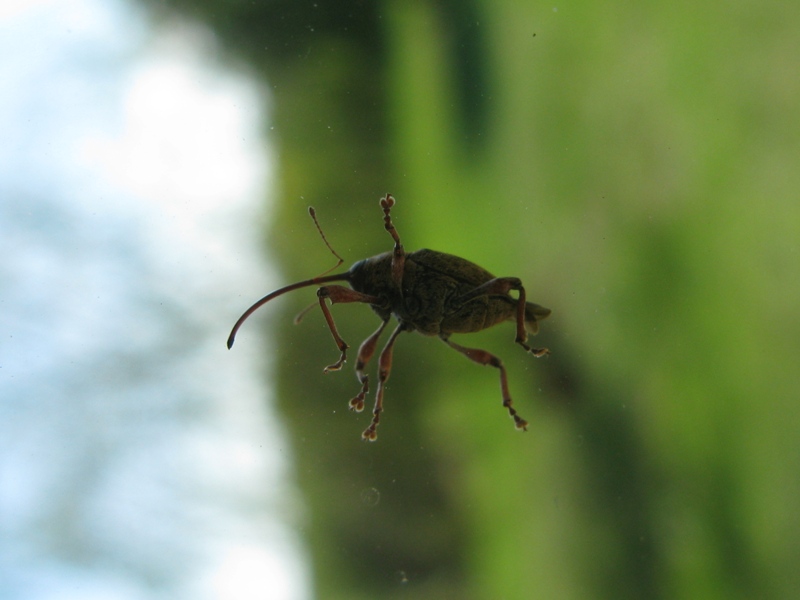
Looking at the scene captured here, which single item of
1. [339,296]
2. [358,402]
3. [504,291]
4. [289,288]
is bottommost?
[358,402]

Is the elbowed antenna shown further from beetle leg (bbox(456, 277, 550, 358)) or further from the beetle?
beetle leg (bbox(456, 277, 550, 358))

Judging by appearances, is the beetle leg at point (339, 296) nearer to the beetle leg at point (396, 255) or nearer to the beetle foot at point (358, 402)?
the beetle leg at point (396, 255)

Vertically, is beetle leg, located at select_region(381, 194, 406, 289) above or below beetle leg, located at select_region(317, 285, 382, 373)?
above

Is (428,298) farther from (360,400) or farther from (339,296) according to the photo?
(360,400)

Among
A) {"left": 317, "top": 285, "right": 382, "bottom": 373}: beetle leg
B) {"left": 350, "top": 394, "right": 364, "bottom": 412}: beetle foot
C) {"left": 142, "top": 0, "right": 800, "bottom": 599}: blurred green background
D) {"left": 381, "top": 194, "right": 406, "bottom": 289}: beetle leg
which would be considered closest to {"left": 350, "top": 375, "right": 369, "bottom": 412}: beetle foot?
{"left": 350, "top": 394, "right": 364, "bottom": 412}: beetle foot

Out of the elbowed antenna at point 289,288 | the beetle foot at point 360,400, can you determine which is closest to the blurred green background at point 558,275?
the elbowed antenna at point 289,288

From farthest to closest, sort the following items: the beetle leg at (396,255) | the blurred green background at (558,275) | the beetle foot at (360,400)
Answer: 1. the blurred green background at (558,275)
2. the beetle foot at (360,400)
3. the beetle leg at (396,255)

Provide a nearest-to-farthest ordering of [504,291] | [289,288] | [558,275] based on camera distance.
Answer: [504,291]
[289,288]
[558,275]

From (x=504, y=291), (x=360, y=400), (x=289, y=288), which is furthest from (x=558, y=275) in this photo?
(x=289, y=288)

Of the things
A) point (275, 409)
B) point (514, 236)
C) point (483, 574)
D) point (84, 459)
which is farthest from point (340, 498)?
point (514, 236)
